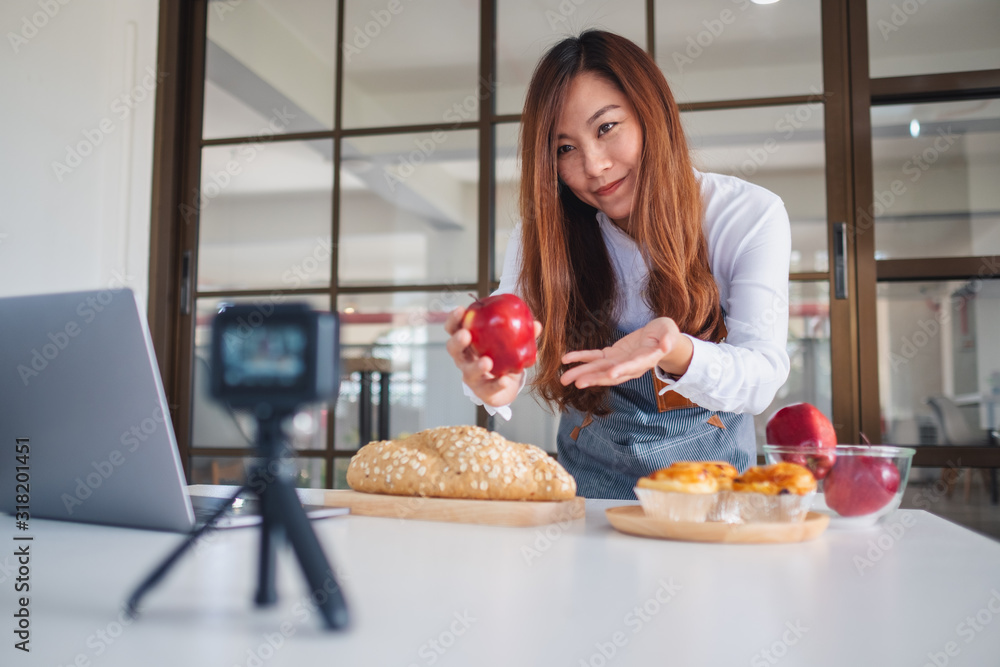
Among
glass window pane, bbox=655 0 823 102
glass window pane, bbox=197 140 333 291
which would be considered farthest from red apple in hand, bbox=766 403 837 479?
glass window pane, bbox=197 140 333 291

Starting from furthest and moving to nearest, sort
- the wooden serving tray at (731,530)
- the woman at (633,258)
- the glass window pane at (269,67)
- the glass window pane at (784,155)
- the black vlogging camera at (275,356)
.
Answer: the glass window pane at (269,67)
the glass window pane at (784,155)
the woman at (633,258)
the wooden serving tray at (731,530)
the black vlogging camera at (275,356)

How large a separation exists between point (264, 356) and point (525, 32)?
274cm

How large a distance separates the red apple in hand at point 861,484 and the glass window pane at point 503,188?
78.5 inches

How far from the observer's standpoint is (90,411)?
0.70 metres

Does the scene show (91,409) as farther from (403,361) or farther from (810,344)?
(810,344)

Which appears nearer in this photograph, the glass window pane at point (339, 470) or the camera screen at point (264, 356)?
the camera screen at point (264, 356)

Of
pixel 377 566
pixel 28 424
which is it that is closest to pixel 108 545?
pixel 28 424

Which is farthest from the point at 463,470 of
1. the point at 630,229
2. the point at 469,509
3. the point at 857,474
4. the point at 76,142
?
the point at 76,142

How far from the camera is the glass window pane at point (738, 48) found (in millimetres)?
2680

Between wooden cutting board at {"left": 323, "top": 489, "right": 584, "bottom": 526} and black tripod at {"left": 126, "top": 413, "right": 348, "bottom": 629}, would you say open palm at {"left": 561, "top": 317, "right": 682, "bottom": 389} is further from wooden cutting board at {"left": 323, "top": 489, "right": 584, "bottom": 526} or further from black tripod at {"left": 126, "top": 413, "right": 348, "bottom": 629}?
black tripod at {"left": 126, "top": 413, "right": 348, "bottom": 629}

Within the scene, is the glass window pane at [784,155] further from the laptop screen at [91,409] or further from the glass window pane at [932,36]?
the laptop screen at [91,409]

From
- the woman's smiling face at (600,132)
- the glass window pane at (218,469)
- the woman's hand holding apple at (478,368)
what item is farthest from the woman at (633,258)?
the glass window pane at (218,469)

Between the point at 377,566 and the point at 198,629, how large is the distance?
0.68 ft

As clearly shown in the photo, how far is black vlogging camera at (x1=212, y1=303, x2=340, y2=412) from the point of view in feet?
1.40
